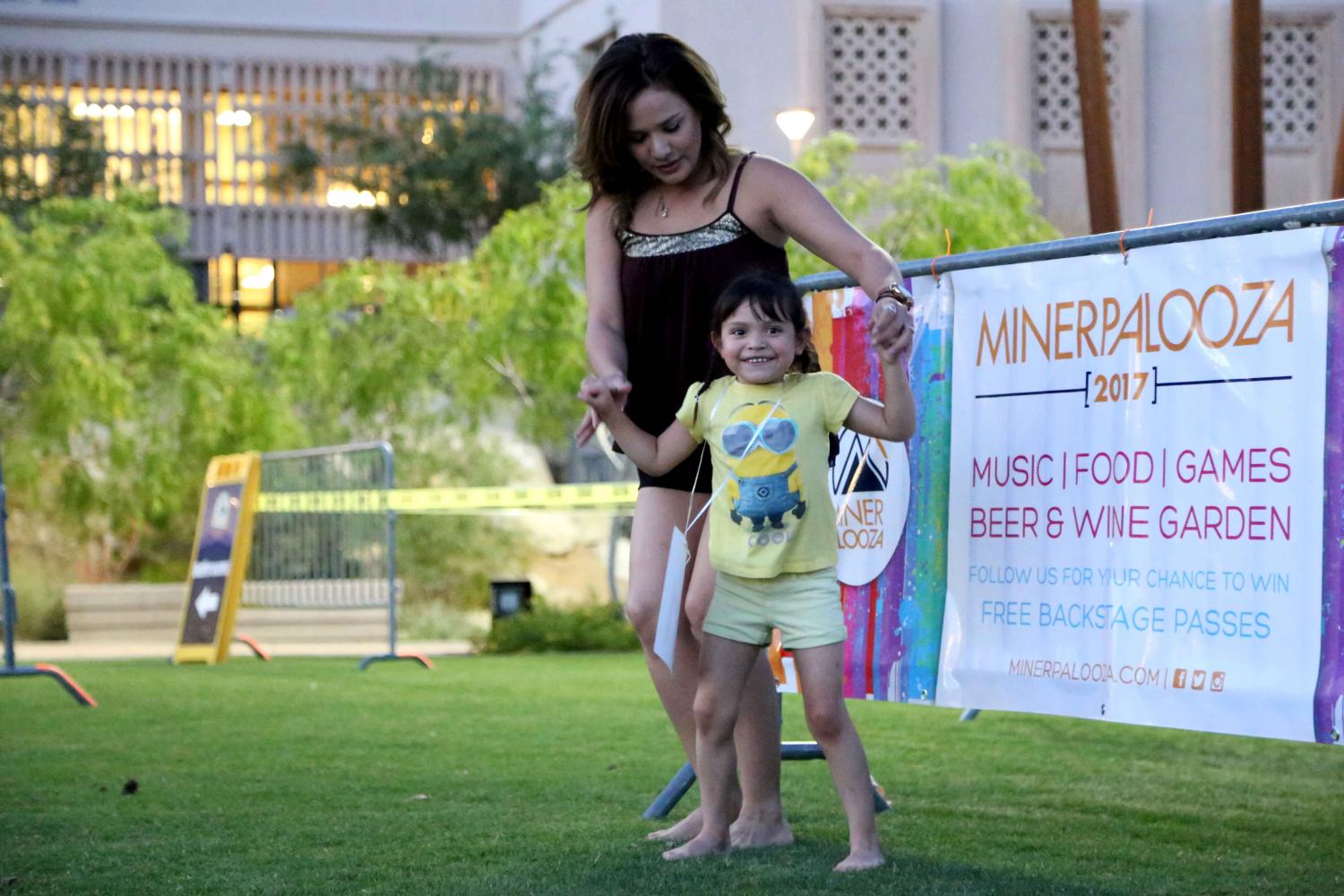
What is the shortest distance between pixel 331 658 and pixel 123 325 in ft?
20.5

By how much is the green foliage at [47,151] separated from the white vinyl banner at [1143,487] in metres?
28.2

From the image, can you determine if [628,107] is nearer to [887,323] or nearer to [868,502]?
[887,323]

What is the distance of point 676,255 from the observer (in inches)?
169

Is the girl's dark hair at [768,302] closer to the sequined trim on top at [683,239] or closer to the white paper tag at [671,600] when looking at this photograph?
the sequined trim on top at [683,239]

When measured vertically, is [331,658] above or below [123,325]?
below

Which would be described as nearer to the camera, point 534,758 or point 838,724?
point 838,724

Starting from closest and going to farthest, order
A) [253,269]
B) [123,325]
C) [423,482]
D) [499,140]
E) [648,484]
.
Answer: [648,484]
[123,325]
[423,482]
[499,140]
[253,269]

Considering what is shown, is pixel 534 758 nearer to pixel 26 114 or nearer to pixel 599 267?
pixel 599 267

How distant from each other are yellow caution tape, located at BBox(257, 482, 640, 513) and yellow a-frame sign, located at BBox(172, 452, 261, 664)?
0.64 metres

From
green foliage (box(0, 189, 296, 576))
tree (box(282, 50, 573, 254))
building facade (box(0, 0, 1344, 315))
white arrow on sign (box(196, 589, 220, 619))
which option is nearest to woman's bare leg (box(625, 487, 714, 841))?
white arrow on sign (box(196, 589, 220, 619))

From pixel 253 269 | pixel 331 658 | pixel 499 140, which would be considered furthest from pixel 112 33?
pixel 331 658

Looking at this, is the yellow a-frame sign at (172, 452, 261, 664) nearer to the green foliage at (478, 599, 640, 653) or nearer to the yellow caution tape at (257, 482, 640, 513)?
the yellow caution tape at (257, 482, 640, 513)

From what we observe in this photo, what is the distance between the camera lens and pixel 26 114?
31.1 metres

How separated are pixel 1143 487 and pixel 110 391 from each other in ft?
48.2
